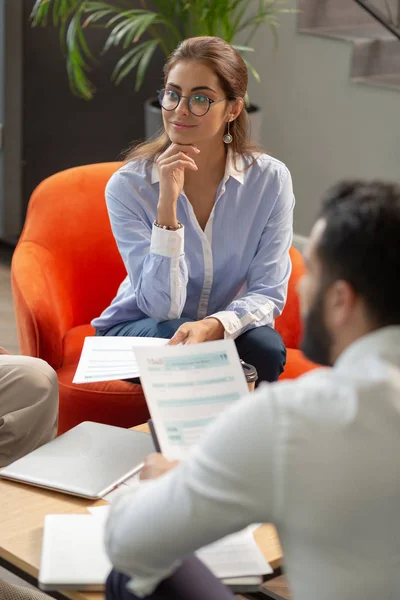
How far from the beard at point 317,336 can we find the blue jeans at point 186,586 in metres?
0.34

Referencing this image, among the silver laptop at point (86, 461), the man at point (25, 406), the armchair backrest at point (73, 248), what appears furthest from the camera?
the armchair backrest at point (73, 248)

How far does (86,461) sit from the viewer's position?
5.97 feet

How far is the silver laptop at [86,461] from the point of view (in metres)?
1.73

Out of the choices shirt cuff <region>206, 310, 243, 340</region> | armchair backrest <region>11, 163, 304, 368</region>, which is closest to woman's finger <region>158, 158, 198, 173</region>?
shirt cuff <region>206, 310, 243, 340</region>

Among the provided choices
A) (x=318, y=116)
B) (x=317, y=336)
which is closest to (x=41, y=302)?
(x=317, y=336)

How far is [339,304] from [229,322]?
1222 millimetres

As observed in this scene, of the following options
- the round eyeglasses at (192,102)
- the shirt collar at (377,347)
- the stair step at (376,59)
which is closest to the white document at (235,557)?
the shirt collar at (377,347)

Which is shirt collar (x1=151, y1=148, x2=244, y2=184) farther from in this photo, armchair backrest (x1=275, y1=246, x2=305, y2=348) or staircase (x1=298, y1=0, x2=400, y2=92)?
staircase (x1=298, y1=0, x2=400, y2=92)

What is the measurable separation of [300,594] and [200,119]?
1.49 metres

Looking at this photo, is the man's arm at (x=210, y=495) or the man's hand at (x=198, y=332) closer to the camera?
the man's arm at (x=210, y=495)

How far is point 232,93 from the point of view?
239 centimetres

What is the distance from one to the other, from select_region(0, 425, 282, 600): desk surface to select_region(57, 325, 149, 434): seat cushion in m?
0.61

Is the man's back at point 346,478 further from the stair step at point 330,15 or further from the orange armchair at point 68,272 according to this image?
the stair step at point 330,15

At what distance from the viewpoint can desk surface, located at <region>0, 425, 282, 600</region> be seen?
59.1 inches
